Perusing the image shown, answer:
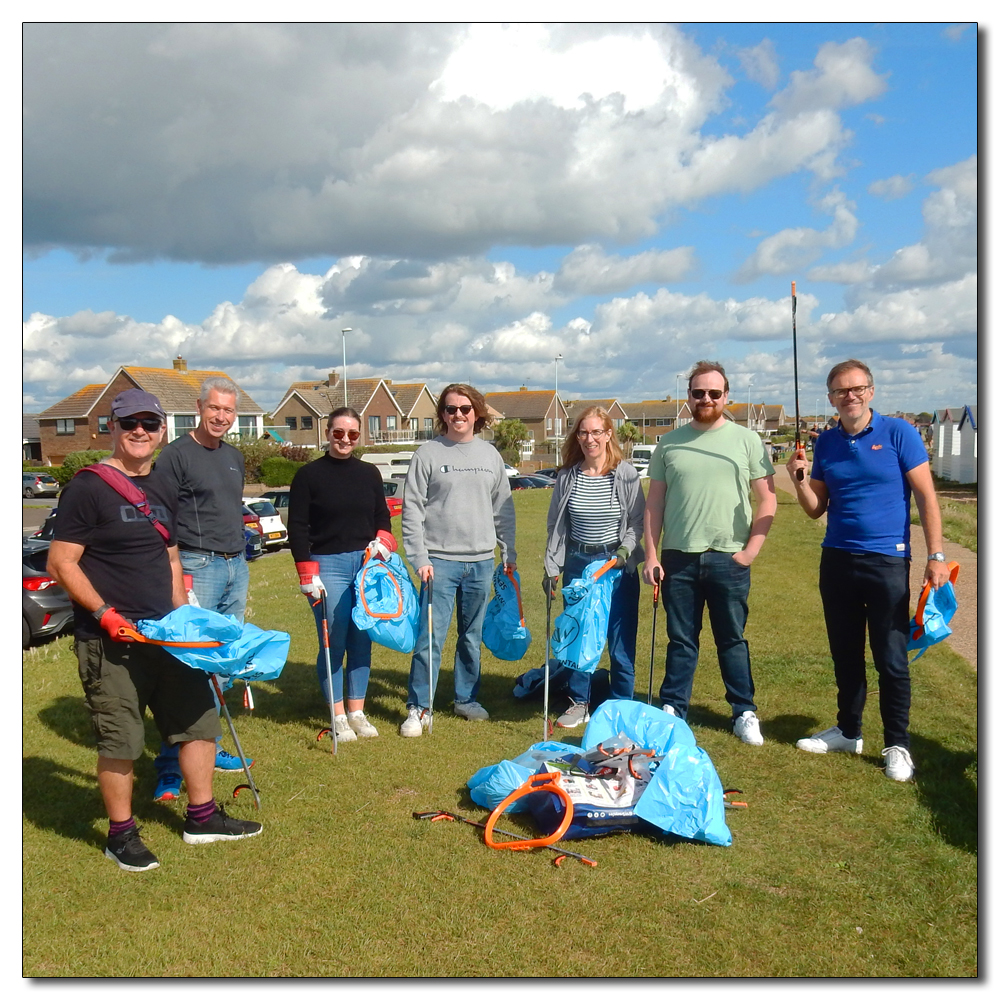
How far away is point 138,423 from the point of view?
3586 mm

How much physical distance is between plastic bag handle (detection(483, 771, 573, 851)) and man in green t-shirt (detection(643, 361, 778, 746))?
116 centimetres

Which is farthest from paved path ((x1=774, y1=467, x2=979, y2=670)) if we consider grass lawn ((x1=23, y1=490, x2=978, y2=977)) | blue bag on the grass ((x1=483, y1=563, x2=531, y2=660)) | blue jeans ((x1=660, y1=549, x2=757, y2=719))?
blue bag on the grass ((x1=483, y1=563, x2=531, y2=660))

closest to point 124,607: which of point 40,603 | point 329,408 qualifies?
point 40,603

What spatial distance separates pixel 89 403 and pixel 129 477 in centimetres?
5733

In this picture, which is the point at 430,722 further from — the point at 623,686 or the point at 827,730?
the point at 827,730

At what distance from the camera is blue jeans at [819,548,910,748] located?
176 inches

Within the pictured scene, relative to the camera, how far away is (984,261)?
361cm

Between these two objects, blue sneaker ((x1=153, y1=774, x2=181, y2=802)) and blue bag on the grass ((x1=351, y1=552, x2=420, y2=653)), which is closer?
blue sneaker ((x1=153, y1=774, x2=181, y2=802))

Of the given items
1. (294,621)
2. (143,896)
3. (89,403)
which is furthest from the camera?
(89,403)

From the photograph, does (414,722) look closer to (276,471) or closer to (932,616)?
(932,616)

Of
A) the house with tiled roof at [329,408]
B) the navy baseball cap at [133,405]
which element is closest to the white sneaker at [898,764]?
the navy baseball cap at [133,405]

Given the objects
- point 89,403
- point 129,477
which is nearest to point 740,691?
point 129,477

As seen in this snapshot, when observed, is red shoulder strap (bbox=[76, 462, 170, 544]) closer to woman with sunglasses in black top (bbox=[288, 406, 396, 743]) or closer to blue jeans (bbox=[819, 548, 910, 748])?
woman with sunglasses in black top (bbox=[288, 406, 396, 743])

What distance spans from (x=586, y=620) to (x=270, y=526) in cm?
1497
